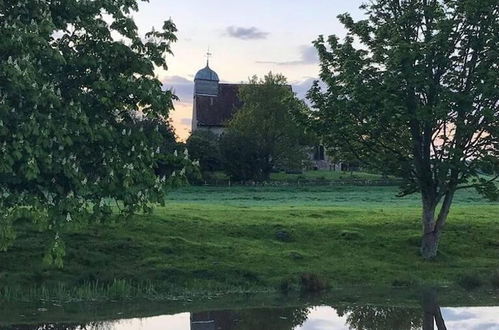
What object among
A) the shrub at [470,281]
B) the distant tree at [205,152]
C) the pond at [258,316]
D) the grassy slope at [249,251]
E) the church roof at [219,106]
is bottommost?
the pond at [258,316]

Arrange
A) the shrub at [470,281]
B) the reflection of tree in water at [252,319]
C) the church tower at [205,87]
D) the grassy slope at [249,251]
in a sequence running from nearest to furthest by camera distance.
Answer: the reflection of tree in water at [252,319] → the grassy slope at [249,251] → the shrub at [470,281] → the church tower at [205,87]

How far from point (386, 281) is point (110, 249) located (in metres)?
10.1

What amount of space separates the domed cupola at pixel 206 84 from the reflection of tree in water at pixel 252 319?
304 ft

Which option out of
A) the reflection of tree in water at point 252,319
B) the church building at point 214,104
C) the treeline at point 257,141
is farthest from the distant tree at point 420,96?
the church building at point 214,104

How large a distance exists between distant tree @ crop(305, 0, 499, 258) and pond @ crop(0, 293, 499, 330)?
7472 millimetres

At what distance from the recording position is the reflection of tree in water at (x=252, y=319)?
16.6 m

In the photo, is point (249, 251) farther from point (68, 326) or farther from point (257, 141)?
point (257, 141)

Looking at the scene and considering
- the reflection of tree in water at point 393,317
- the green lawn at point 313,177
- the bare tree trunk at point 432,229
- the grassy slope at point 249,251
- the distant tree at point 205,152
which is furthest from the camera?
the green lawn at point 313,177

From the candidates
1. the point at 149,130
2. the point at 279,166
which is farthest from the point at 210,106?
the point at 149,130

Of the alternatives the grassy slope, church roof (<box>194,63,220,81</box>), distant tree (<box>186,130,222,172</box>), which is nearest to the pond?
the grassy slope

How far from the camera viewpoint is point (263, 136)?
83188 millimetres

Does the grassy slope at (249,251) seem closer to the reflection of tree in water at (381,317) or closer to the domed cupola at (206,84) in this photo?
the reflection of tree in water at (381,317)

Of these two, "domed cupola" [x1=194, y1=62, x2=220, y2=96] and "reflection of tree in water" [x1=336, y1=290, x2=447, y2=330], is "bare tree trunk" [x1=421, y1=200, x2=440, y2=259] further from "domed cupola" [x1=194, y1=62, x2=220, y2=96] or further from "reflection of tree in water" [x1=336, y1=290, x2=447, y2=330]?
"domed cupola" [x1=194, y1=62, x2=220, y2=96]

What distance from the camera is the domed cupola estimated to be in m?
110
